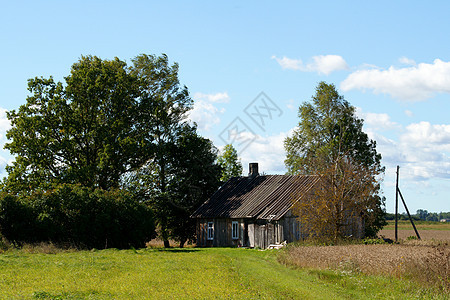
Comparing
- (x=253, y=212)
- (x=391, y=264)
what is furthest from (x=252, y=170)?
(x=391, y=264)

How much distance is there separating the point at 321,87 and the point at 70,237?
1224 inches

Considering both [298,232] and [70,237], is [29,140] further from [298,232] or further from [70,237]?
[298,232]

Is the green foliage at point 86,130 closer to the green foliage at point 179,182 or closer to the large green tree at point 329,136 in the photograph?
the green foliage at point 179,182

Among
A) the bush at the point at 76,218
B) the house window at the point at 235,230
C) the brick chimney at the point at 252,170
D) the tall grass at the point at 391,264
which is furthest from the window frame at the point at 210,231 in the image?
the tall grass at the point at 391,264

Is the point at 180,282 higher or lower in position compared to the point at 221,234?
lower

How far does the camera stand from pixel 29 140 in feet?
136

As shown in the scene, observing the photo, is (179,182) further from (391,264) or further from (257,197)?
(391,264)

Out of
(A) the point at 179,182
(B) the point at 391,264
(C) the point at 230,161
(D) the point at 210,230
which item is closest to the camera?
(B) the point at 391,264

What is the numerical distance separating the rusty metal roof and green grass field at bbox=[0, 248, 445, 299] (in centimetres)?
1759

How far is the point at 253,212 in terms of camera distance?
41812 millimetres

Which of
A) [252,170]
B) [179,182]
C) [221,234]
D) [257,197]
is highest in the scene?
[252,170]

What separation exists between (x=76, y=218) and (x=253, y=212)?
48.6ft

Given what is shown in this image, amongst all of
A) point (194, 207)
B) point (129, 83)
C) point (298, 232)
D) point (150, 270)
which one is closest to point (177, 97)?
point (129, 83)

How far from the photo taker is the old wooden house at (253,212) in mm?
39625
